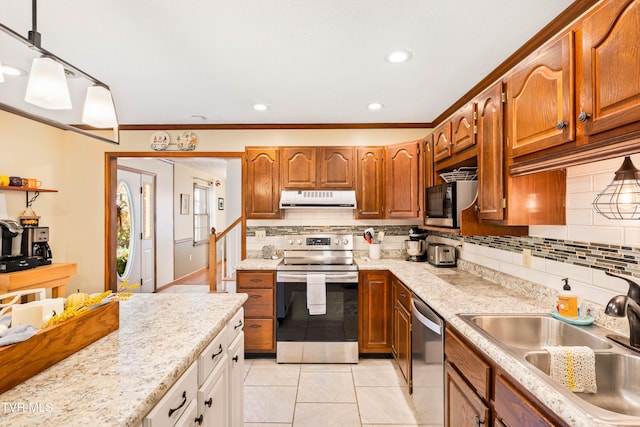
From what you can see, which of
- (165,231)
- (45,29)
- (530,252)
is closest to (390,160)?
(530,252)

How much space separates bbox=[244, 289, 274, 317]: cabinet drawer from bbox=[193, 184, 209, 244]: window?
4.64 metres

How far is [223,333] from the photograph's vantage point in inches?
60.7

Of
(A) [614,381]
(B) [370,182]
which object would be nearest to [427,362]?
(A) [614,381]

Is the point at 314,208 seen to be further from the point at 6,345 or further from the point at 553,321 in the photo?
the point at 6,345

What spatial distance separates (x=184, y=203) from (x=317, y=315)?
15.8 ft

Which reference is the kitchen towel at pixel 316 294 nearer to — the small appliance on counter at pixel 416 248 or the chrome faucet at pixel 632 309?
the small appliance on counter at pixel 416 248

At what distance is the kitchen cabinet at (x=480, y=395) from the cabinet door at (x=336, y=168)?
2067 mm

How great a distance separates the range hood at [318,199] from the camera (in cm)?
335

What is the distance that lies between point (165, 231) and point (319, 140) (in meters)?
3.83

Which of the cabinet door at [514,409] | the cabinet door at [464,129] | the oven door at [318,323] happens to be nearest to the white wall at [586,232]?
the cabinet door at [464,129]

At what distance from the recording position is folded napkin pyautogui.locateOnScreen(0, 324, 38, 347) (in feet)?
2.87

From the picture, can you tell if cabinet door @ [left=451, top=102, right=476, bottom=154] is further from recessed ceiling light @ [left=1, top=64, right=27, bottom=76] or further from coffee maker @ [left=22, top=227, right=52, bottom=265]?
coffee maker @ [left=22, top=227, right=52, bottom=265]

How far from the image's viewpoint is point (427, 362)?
1.95 meters

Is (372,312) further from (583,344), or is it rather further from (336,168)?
(583,344)
